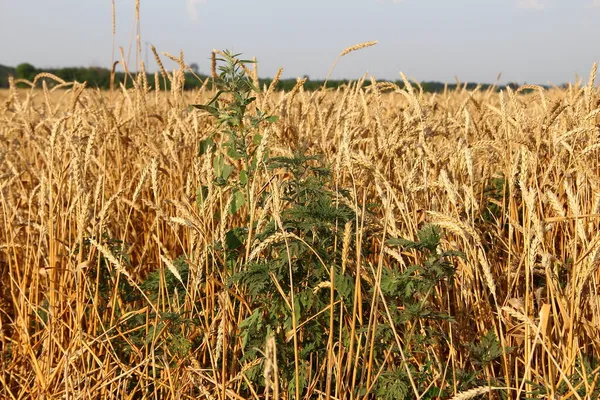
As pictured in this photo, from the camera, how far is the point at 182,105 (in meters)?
3.25

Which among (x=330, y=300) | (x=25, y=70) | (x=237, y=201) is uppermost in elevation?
(x=25, y=70)

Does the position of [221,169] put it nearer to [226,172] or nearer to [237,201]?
[226,172]

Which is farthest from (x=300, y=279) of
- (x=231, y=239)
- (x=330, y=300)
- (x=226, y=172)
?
(x=226, y=172)

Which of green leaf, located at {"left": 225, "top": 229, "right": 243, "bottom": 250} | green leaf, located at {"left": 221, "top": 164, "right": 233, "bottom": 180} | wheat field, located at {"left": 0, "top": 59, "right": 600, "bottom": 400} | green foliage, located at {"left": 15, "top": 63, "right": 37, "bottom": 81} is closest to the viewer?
wheat field, located at {"left": 0, "top": 59, "right": 600, "bottom": 400}

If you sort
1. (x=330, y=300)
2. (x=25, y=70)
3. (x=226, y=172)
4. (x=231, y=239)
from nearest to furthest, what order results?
(x=330, y=300), (x=231, y=239), (x=226, y=172), (x=25, y=70)

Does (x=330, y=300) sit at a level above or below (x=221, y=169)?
Result: below

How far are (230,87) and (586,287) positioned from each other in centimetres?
124

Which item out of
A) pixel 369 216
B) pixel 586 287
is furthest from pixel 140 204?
pixel 586 287

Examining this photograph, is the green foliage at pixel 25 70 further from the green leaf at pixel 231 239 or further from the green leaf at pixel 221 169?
the green leaf at pixel 231 239

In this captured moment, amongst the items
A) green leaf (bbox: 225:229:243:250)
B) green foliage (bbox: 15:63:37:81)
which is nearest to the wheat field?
green leaf (bbox: 225:229:243:250)

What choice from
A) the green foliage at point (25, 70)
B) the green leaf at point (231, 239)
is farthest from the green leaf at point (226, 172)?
the green foliage at point (25, 70)

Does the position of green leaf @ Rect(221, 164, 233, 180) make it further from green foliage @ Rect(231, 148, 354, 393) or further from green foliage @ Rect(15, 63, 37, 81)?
green foliage @ Rect(15, 63, 37, 81)

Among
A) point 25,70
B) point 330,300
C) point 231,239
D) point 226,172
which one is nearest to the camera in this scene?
point 330,300

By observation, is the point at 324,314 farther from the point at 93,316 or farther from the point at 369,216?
the point at 93,316
